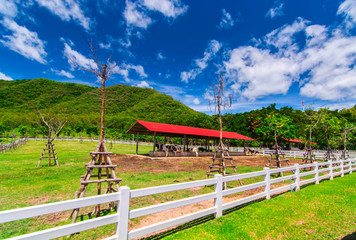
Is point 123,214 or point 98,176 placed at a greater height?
point 98,176

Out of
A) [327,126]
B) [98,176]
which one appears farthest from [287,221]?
[327,126]

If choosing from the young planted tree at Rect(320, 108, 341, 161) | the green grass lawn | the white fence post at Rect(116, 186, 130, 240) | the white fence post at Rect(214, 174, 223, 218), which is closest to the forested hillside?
the young planted tree at Rect(320, 108, 341, 161)

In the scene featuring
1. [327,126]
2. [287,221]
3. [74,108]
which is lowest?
[287,221]

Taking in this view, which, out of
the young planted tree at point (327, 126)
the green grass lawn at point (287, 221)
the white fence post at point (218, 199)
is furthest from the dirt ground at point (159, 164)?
the green grass lawn at point (287, 221)

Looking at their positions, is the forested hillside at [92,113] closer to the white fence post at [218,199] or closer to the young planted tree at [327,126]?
the young planted tree at [327,126]

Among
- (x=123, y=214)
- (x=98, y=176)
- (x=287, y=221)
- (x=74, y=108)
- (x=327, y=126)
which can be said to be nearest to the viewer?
(x=123, y=214)

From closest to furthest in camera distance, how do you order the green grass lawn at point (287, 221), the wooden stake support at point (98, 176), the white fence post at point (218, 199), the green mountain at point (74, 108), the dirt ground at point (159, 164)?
the green grass lawn at point (287, 221)
the wooden stake support at point (98, 176)
the white fence post at point (218, 199)
the dirt ground at point (159, 164)
the green mountain at point (74, 108)

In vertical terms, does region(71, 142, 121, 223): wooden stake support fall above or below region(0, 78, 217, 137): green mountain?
below

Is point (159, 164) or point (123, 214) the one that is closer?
point (123, 214)

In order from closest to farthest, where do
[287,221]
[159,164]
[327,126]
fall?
[287,221]
[159,164]
[327,126]

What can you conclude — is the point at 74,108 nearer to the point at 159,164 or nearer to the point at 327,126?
the point at 159,164

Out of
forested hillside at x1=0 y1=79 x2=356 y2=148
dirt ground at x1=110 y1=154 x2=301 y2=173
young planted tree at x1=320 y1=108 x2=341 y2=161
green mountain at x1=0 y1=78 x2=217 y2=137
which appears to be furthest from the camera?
green mountain at x1=0 y1=78 x2=217 y2=137

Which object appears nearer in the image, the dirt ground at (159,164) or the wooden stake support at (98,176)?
the wooden stake support at (98,176)

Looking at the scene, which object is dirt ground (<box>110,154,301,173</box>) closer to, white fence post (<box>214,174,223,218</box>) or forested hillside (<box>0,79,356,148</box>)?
white fence post (<box>214,174,223,218</box>)
